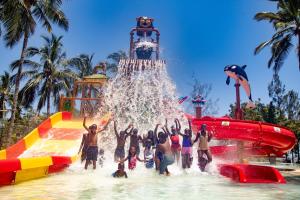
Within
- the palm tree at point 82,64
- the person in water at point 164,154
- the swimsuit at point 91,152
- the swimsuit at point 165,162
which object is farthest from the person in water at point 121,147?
the palm tree at point 82,64

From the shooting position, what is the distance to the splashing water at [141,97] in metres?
18.4

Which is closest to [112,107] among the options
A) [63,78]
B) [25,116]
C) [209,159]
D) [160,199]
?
[209,159]

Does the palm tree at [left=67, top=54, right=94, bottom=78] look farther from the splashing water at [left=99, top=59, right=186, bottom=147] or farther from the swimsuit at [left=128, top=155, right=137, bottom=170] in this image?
the swimsuit at [left=128, top=155, right=137, bottom=170]

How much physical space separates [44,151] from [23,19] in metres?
9.70

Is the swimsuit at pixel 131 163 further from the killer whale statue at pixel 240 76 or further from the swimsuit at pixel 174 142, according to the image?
the killer whale statue at pixel 240 76

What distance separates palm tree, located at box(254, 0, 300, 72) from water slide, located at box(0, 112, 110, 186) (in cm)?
1147

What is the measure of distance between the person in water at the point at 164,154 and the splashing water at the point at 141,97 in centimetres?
535

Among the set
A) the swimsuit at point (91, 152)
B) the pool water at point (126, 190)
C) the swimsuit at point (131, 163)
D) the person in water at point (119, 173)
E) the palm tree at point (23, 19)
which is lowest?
the pool water at point (126, 190)

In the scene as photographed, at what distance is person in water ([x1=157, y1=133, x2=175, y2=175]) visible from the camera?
9695 millimetres

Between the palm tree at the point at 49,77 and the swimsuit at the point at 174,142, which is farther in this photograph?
the palm tree at the point at 49,77

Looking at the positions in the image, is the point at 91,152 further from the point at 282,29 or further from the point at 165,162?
the point at 282,29

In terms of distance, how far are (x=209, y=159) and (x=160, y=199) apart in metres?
5.09

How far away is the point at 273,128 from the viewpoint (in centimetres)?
1211

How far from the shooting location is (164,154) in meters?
9.70
